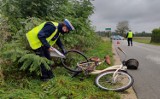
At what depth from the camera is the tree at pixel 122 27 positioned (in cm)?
10456

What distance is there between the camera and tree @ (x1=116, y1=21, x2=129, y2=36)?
A: 343ft

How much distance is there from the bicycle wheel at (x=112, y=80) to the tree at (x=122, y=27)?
99906 millimetres

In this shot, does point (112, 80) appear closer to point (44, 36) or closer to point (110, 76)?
point (110, 76)

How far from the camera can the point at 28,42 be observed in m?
6.47

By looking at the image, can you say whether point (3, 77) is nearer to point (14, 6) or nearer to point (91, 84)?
point (91, 84)

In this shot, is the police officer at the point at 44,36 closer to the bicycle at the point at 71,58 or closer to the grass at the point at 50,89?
the grass at the point at 50,89

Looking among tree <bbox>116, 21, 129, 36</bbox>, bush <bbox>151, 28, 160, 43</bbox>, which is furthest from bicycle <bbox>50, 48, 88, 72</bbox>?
tree <bbox>116, 21, 129, 36</bbox>

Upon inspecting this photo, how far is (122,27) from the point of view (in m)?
105

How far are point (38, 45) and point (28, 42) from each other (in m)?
0.47

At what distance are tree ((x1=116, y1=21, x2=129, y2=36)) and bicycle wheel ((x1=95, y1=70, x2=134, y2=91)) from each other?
99.9 meters

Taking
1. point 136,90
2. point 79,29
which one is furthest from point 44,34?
point 79,29

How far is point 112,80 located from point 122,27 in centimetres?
10153

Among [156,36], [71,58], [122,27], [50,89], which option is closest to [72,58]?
[71,58]

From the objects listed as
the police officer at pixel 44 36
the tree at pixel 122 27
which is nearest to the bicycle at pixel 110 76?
the police officer at pixel 44 36
